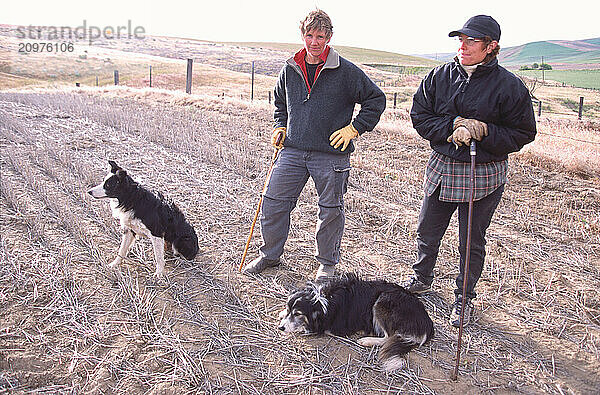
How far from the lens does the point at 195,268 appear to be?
15.4 feet

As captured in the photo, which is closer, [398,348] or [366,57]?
[398,348]

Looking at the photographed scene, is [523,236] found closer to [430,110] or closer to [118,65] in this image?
[430,110]

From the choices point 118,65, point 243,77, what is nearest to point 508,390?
point 243,77

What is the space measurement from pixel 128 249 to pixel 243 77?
42517mm

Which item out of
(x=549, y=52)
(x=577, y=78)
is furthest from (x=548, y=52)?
(x=577, y=78)

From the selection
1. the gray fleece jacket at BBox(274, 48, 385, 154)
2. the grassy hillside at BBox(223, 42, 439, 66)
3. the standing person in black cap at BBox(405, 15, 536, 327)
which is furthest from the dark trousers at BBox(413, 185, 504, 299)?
the grassy hillside at BBox(223, 42, 439, 66)

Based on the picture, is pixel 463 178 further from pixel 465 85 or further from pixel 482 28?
pixel 482 28

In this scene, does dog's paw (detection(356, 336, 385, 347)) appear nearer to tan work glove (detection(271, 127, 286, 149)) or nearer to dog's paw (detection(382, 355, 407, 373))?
dog's paw (detection(382, 355, 407, 373))

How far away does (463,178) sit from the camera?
12.0 feet

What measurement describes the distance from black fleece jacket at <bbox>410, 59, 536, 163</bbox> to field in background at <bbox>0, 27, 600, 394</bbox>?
1596 millimetres

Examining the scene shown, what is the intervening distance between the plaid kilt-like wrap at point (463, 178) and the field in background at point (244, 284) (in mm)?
1178

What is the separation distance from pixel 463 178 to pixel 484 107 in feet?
2.00

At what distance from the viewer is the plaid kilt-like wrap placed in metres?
3.63

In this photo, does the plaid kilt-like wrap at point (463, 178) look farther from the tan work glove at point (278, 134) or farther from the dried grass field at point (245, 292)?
the tan work glove at point (278, 134)
